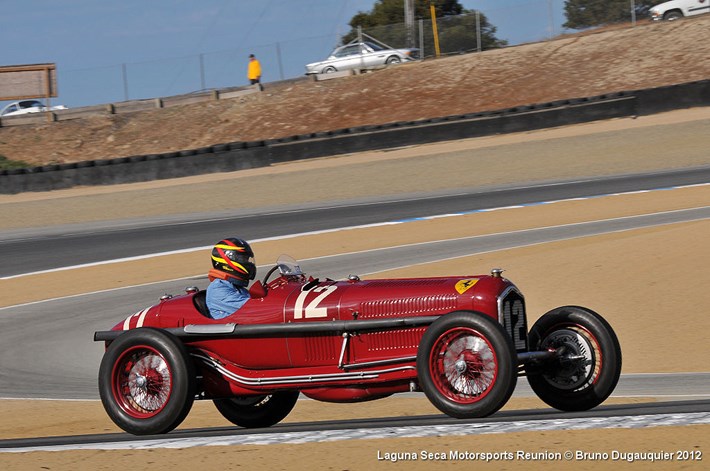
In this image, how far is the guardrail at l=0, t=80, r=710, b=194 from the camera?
25.2 metres

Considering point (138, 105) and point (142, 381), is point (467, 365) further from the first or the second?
point (138, 105)

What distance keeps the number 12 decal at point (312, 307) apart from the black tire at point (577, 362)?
136cm

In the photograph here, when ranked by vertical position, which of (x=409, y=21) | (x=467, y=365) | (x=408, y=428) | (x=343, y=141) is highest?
(x=409, y=21)

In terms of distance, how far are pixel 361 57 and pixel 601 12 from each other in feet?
29.6

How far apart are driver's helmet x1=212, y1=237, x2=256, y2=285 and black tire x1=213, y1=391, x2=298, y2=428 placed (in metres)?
0.93

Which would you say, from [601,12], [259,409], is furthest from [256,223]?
[601,12]

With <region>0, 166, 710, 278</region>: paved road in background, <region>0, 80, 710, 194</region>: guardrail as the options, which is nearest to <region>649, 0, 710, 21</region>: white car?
<region>0, 80, 710, 194</region>: guardrail

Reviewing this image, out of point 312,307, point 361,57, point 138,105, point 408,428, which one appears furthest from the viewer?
point 138,105

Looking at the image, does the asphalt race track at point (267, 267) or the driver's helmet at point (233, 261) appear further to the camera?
the driver's helmet at point (233, 261)

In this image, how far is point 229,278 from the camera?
7602mm

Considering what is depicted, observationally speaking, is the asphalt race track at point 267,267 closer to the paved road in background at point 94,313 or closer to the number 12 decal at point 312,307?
the paved road in background at point 94,313

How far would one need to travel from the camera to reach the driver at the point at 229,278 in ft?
24.7

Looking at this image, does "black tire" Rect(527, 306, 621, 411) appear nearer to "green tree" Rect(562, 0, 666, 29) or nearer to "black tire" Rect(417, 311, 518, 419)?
"black tire" Rect(417, 311, 518, 419)

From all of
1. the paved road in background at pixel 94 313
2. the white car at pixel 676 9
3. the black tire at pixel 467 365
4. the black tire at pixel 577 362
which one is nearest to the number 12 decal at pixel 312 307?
the black tire at pixel 467 365
